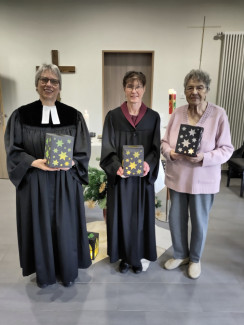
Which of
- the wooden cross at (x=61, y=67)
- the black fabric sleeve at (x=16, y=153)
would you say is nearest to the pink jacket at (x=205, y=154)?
the black fabric sleeve at (x=16, y=153)

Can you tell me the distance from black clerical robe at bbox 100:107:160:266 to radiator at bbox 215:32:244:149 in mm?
3295

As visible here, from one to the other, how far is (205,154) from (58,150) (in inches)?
38.9

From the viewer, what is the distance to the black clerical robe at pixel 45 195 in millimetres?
1678

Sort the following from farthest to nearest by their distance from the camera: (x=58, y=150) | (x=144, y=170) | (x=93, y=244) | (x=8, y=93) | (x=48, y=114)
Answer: (x=8, y=93) < (x=93, y=244) < (x=144, y=170) < (x=48, y=114) < (x=58, y=150)

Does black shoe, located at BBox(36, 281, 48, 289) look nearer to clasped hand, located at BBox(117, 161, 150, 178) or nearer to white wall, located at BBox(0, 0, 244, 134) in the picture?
clasped hand, located at BBox(117, 161, 150, 178)

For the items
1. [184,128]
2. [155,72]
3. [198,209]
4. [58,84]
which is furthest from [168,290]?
[155,72]

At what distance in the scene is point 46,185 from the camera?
172cm

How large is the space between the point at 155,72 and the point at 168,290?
3.67 metres

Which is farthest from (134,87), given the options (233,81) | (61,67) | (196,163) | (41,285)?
(233,81)

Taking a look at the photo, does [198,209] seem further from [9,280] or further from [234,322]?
[9,280]

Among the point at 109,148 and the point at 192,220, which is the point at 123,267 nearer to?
the point at 192,220

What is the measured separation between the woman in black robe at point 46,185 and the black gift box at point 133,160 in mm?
304

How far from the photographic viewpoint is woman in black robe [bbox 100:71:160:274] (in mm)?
1812

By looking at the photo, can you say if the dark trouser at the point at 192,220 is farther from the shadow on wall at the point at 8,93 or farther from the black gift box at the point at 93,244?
the shadow on wall at the point at 8,93
